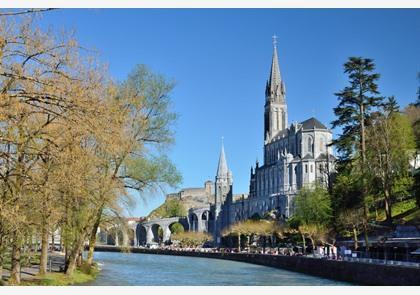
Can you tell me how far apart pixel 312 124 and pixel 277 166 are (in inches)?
329

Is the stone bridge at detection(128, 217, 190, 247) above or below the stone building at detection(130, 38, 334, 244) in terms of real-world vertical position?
below

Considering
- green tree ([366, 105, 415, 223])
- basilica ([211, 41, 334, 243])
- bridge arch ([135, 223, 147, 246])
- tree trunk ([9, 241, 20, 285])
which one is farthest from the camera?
bridge arch ([135, 223, 147, 246])

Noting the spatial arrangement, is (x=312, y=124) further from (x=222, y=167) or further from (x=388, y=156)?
(x=388, y=156)

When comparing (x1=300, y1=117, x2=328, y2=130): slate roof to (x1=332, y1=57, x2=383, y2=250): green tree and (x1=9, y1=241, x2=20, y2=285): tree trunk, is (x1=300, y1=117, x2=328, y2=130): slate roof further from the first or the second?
(x1=9, y1=241, x2=20, y2=285): tree trunk

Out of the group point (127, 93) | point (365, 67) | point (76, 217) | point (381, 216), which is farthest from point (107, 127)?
point (381, 216)

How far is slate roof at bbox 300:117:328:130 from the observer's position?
3717 inches

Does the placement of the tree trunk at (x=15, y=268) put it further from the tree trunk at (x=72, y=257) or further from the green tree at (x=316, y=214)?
the green tree at (x=316, y=214)

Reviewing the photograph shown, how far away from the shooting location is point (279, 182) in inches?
3757

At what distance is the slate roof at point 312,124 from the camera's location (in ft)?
310

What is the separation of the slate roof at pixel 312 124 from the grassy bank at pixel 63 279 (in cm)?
7247

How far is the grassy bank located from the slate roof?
72.5 meters

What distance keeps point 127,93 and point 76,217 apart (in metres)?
4.18

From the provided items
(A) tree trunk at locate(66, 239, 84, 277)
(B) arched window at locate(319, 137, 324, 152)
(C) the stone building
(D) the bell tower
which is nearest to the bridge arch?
(C) the stone building
